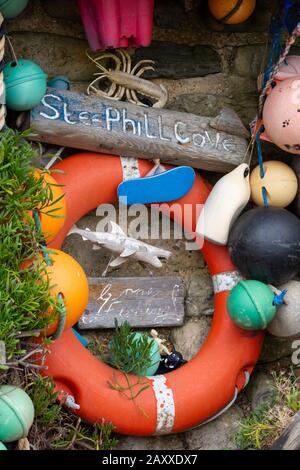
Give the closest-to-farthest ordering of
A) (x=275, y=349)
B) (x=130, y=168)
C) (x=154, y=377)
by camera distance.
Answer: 1. (x=154, y=377)
2. (x=130, y=168)
3. (x=275, y=349)

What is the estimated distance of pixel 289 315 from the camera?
15.5 ft

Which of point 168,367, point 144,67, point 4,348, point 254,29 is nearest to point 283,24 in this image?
point 254,29

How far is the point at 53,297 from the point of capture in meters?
4.31

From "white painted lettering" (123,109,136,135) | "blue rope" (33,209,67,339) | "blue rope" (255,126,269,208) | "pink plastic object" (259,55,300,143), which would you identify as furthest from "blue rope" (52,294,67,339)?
"pink plastic object" (259,55,300,143)

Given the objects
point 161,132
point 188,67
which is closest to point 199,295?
point 161,132

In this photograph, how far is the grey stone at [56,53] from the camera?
4.83 metres

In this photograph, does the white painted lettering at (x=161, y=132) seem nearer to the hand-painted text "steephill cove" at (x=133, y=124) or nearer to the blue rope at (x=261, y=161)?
the hand-painted text "steephill cove" at (x=133, y=124)

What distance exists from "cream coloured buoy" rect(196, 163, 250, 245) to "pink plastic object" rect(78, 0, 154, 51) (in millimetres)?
581

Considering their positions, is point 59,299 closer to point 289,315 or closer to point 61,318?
point 61,318

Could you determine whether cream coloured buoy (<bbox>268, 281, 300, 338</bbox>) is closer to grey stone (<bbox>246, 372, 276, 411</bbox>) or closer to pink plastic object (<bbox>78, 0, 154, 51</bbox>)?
grey stone (<bbox>246, 372, 276, 411</bbox>)

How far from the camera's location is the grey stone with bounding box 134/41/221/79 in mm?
4965

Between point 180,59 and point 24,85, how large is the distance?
744 mm

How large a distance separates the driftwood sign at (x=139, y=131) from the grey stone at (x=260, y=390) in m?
0.78
